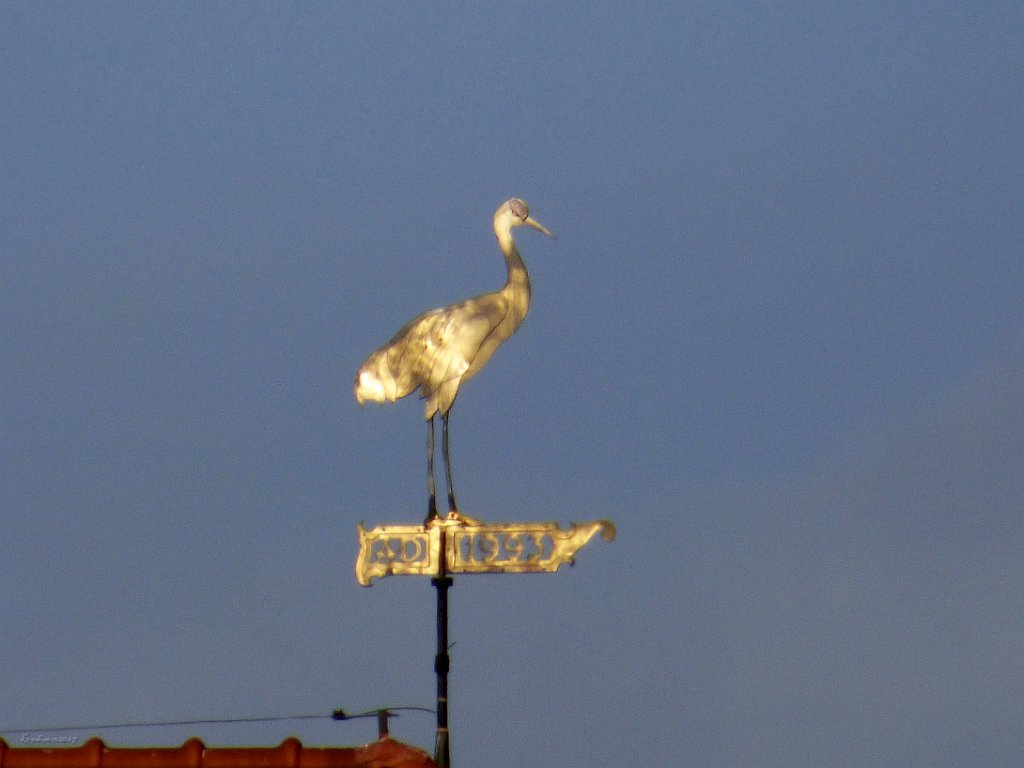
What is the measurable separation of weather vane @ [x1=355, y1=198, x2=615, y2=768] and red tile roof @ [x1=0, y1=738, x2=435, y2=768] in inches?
36.2

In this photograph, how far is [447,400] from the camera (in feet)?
71.9

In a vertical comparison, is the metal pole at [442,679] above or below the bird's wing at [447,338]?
below

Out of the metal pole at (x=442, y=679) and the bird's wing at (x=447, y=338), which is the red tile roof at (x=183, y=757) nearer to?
the metal pole at (x=442, y=679)

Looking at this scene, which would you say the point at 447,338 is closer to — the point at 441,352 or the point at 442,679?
the point at 441,352

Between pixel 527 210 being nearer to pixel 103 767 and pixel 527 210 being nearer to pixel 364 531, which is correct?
pixel 364 531

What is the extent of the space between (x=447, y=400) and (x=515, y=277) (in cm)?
145

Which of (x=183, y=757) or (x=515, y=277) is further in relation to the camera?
(x=515, y=277)

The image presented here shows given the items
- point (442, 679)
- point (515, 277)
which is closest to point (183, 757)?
point (442, 679)

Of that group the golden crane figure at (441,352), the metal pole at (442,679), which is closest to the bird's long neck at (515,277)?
the golden crane figure at (441,352)

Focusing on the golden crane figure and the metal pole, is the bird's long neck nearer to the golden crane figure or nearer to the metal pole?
the golden crane figure

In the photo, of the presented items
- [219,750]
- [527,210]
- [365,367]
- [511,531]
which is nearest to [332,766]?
[219,750]

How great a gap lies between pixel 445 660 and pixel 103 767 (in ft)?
8.26

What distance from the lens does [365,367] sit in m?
22.3

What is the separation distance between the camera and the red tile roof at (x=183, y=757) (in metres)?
19.7
